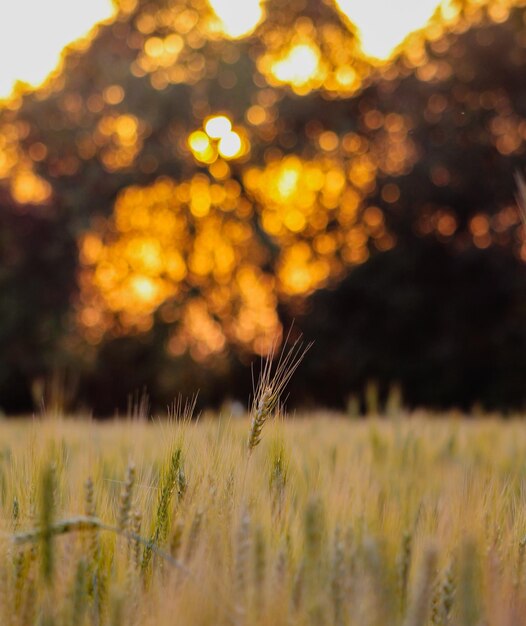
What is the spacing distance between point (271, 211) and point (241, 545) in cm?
1275

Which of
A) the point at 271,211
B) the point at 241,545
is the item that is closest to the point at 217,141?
the point at 271,211

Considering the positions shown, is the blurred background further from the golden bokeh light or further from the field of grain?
the field of grain

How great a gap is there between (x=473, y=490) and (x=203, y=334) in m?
12.1

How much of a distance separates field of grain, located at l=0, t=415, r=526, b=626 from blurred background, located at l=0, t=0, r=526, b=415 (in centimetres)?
1116

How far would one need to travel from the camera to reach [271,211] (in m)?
13.8

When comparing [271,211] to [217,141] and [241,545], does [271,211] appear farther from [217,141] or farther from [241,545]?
[241,545]

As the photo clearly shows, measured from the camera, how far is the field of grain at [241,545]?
1.09 m

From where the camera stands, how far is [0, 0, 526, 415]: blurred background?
13.1 meters

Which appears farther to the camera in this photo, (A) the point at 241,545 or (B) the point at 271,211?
(B) the point at 271,211

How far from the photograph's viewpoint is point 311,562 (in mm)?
1049

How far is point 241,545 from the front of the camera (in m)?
1.13

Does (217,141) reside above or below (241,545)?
above

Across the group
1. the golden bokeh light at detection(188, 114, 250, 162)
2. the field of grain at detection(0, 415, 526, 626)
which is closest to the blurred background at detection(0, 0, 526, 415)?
the golden bokeh light at detection(188, 114, 250, 162)

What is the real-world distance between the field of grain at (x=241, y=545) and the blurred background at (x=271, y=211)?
1116 centimetres
